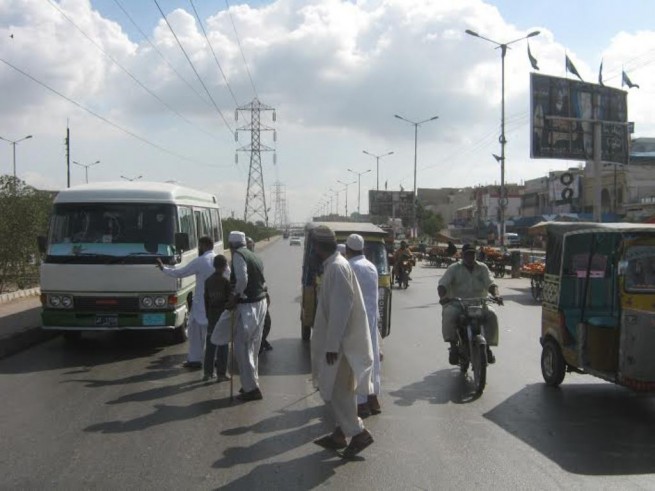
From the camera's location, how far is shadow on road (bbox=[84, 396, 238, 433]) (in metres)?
6.32

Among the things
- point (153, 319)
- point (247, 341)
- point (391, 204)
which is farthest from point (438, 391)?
point (391, 204)

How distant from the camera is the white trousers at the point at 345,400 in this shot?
5.53m

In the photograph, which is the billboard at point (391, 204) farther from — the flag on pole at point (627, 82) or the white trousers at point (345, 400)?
the white trousers at point (345, 400)

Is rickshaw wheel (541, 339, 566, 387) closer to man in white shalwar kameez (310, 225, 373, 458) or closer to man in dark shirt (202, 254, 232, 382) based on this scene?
man in white shalwar kameez (310, 225, 373, 458)

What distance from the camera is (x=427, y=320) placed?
49.8ft

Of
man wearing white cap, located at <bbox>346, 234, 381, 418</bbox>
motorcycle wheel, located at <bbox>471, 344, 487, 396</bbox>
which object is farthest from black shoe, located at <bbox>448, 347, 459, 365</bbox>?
man wearing white cap, located at <bbox>346, 234, 381, 418</bbox>

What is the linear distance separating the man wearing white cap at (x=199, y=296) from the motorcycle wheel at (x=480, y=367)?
3353 millimetres

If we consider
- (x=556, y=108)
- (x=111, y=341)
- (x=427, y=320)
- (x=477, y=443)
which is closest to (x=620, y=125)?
(x=556, y=108)

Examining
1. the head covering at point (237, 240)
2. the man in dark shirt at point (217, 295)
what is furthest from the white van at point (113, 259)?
the head covering at point (237, 240)

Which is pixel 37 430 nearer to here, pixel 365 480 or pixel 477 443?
pixel 365 480

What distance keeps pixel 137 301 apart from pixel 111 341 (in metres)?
1.76

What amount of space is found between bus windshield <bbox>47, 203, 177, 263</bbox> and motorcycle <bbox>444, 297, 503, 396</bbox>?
15.0ft

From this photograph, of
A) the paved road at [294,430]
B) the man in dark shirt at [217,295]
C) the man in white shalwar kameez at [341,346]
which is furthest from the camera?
the man in dark shirt at [217,295]

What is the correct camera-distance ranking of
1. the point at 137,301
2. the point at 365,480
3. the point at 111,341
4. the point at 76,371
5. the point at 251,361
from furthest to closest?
the point at 111,341 → the point at 137,301 → the point at 76,371 → the point at 251,361 → the point at 365,480
